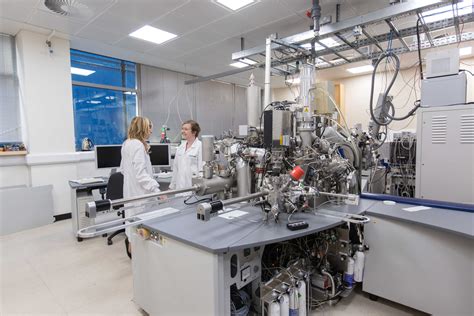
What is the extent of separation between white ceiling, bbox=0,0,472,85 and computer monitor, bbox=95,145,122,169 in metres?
1.69

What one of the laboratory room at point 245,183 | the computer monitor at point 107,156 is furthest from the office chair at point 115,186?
the computer monitor at point 107,156

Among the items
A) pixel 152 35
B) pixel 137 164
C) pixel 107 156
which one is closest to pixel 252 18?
pixel 152 35

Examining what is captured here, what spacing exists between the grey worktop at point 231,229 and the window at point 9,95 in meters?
3.74

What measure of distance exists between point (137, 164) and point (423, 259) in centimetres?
227

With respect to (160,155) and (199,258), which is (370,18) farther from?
(160,155)

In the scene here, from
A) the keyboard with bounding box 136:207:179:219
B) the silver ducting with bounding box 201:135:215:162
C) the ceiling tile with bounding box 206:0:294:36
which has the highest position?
the ceiling tile with bounding box 206:0:294:36

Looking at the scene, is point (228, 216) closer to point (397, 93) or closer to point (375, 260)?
point (375, 260)

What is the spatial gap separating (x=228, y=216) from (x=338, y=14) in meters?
2.86

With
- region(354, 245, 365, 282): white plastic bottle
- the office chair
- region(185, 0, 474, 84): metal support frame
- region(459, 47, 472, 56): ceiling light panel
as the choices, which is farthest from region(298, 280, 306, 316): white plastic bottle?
region(459, 47, 472, 56): ceiling light panel

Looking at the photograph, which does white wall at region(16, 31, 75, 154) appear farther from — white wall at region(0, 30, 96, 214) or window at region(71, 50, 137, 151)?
window at region(71, 50, 137, 151)

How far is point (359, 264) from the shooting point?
1.94 m

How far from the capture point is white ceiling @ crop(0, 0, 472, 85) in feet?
10.1

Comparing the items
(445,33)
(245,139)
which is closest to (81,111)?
(245,139)

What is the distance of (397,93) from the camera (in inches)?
243
